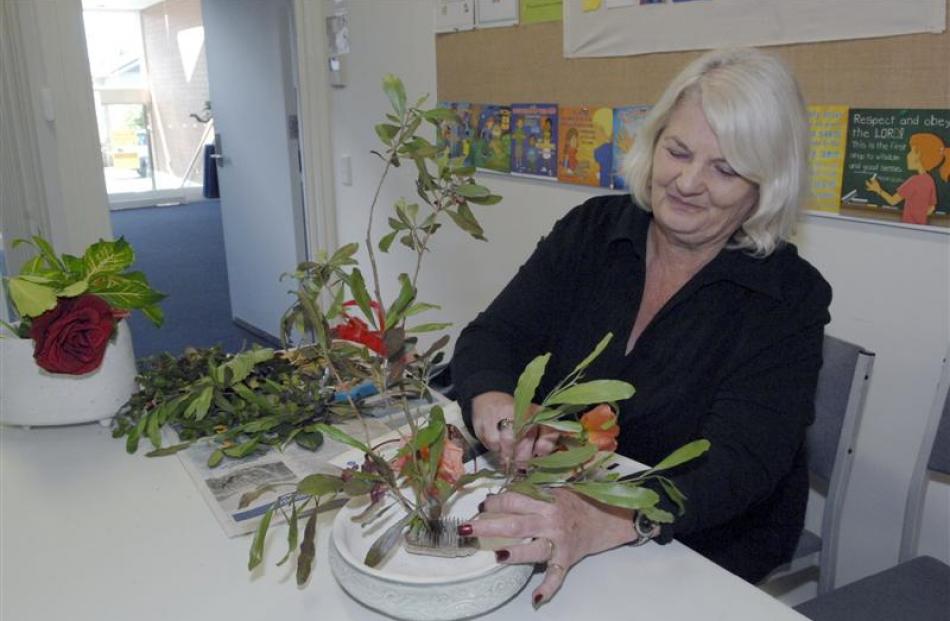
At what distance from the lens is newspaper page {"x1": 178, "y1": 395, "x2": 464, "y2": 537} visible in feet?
3.37

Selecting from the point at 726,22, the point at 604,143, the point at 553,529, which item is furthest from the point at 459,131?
the point at 553,529

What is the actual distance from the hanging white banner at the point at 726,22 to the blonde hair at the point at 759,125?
1.09ft

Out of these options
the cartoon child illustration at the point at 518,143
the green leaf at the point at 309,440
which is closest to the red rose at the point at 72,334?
the green leaf at the point at 309,440

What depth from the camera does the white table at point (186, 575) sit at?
33.1 inches

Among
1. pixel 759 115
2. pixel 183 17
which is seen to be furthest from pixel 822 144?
pixel 183 17

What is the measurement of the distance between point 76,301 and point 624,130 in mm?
1351

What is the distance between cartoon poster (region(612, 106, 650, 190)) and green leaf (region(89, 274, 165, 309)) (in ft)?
3.84

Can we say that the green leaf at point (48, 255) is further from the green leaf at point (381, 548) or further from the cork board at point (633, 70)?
the cork board at point (633, 70)

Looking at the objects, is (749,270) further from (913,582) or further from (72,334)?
(72,334)

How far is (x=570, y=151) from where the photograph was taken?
215 cm

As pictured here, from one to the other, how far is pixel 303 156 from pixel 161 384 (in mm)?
2167

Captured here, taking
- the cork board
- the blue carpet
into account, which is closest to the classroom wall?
the cork board

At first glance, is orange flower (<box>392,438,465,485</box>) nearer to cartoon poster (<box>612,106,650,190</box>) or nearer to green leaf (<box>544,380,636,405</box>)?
green leaf (<box>544,380,636,405</box>)

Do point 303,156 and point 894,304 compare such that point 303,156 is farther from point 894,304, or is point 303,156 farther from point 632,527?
point 632,527
